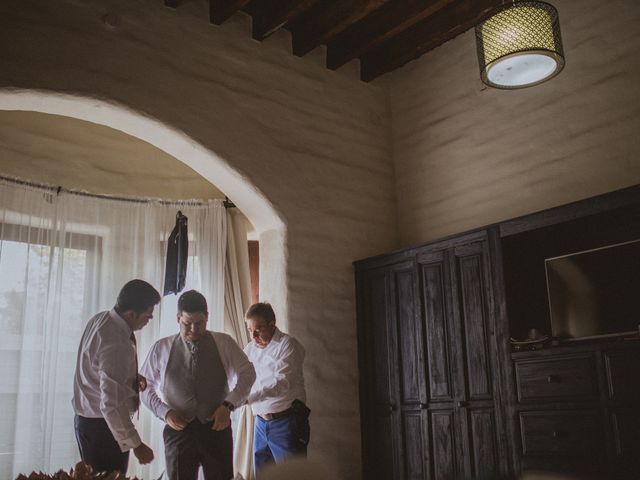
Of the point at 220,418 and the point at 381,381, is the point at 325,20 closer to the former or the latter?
the point at 381,381

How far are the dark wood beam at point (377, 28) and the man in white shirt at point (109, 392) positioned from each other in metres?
3.27

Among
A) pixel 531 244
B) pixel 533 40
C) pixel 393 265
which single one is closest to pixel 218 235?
pixel 393 265

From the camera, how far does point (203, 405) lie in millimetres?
3832

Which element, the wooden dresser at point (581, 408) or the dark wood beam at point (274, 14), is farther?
the dark wood beam at point (274, 14)

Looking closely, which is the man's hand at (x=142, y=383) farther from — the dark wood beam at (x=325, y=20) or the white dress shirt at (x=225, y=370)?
the dark wood beam at (x=325, y=20)

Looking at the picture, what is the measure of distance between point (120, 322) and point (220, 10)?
284 centimetres

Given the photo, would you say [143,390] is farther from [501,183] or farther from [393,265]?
[501,183]

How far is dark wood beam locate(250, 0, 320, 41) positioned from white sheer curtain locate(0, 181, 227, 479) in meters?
1.69

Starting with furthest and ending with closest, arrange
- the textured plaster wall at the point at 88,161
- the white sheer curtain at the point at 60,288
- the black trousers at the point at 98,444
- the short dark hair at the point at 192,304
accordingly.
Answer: the textured plaster wall at the point at 88,161 → the white sheer curtain at the point at 60,288 → the short dark hair at the point at 192,304 → the black trousers at the point at 98,444

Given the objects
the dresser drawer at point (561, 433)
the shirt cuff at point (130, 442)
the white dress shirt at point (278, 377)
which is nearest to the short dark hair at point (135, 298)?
the shirt cuff at point (130, 442)

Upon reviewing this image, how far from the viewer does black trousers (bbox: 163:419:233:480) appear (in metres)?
3.74

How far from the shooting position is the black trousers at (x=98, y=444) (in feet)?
11.4

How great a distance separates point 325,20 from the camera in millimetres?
5492

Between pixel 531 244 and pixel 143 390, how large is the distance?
9.42 ft
